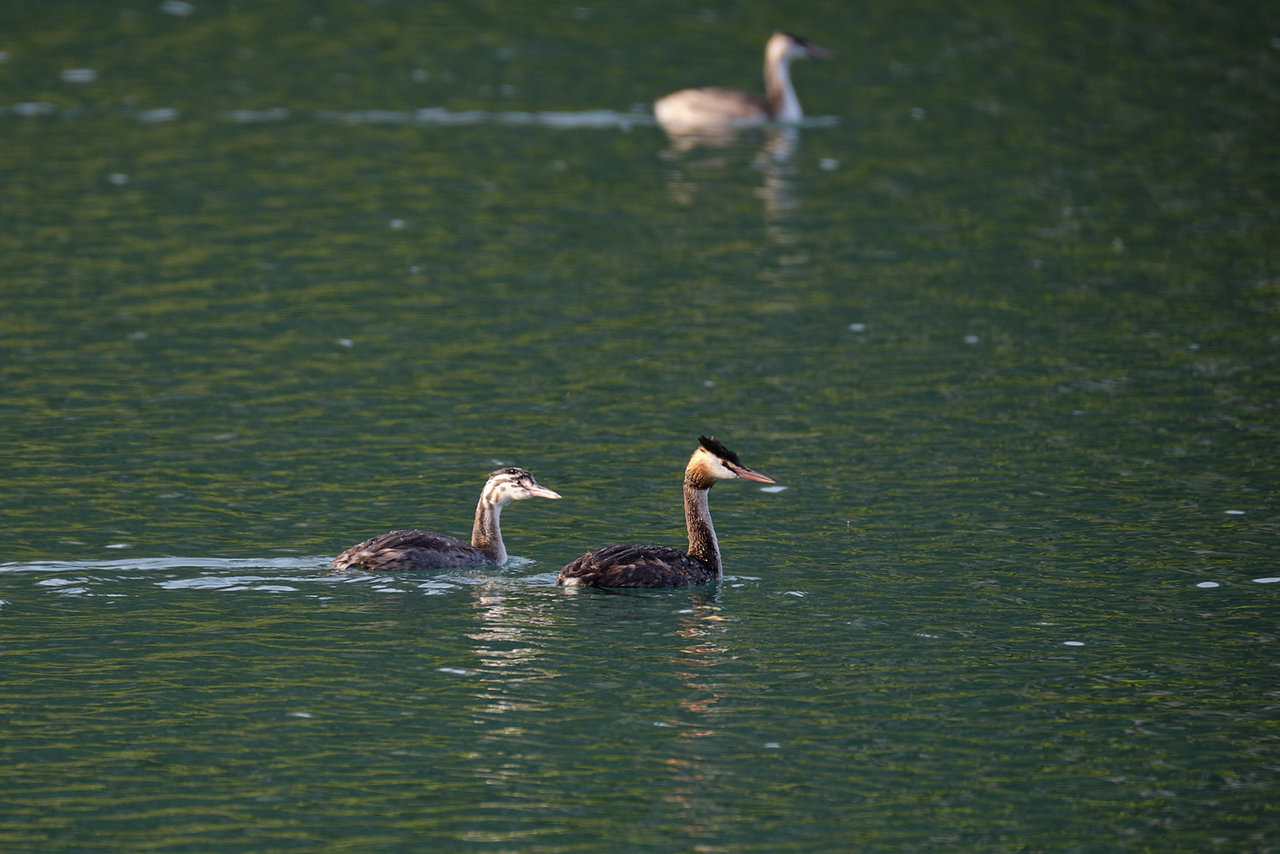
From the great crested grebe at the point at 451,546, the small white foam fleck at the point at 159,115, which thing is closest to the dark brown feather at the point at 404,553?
the great crested grebe at the point at 451,546

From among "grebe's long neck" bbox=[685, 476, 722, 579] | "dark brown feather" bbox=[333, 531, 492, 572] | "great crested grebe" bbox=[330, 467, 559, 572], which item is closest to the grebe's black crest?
"grebe's long neck" bbox=[685, 476, 722, 579]

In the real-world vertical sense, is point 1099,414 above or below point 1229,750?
above

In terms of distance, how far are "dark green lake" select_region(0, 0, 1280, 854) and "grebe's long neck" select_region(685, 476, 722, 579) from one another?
30cm

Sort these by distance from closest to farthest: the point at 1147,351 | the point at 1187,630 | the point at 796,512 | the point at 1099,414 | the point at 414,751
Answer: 1. the point at 414,751
2. the point at 1187,630
3. the point at 796,512
4. the point at 1099,414
5. the point at 1147,351

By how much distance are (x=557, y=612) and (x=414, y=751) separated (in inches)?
121

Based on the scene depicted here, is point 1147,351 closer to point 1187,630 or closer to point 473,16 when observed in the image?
point 1187,630

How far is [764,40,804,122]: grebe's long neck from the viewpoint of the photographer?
39094mm

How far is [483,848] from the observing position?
11000 millimetres

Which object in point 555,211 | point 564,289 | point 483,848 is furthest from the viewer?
point 555,211

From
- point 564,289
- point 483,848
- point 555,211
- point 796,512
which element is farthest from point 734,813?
point 555,211

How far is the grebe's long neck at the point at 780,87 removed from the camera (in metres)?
39.1

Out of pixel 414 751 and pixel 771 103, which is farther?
pixel 771 103

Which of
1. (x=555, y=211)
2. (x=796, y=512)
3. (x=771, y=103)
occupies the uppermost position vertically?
(x=771, y=103)

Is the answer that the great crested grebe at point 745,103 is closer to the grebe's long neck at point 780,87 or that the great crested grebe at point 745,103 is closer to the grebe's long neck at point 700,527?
the grebe's long neck at point 780,87
